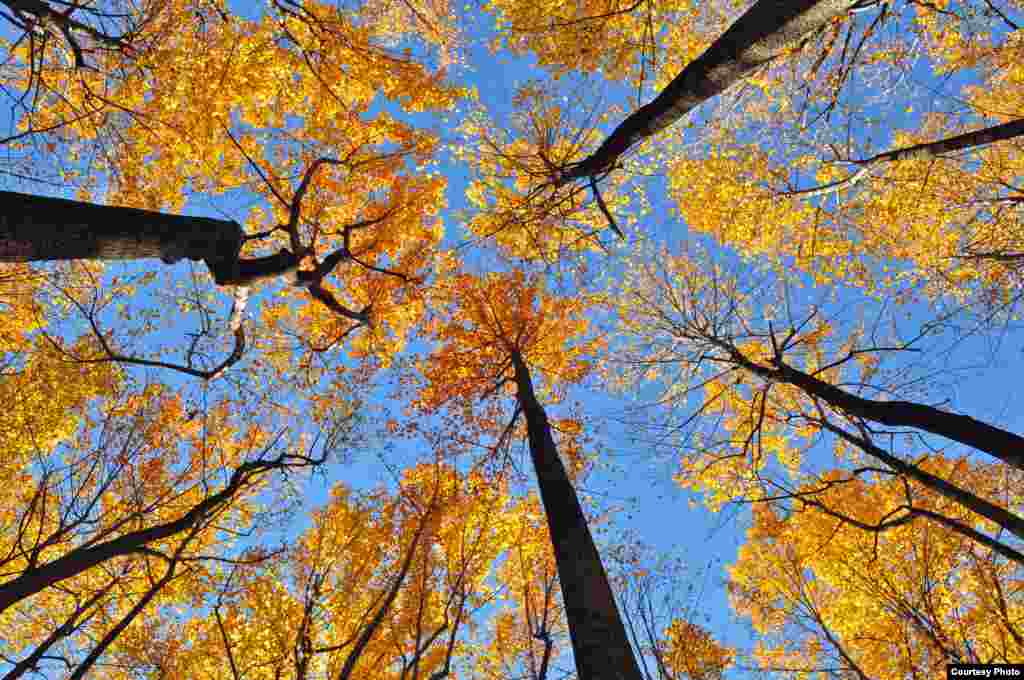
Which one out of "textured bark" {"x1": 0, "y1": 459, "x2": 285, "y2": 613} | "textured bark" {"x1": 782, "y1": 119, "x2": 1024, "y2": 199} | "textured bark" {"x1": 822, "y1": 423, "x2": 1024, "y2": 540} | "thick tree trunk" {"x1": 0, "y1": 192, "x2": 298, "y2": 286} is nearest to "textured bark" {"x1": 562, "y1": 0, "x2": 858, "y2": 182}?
"textured bark" {"x1": 782, "y1": 119, "x2": 1024, "y2": 199}

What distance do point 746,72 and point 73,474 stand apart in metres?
9.17

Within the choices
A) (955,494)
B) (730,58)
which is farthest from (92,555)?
(955,494)

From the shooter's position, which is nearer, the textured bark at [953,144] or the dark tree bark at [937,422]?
the dark tree bark at [937,422]

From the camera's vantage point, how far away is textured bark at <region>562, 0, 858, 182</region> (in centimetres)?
305

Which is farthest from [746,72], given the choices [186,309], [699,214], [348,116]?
[186,309]

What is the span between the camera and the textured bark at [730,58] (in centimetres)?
305

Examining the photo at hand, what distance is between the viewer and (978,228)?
7.01 m

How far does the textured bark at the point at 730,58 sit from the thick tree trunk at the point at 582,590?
3688 millimetres

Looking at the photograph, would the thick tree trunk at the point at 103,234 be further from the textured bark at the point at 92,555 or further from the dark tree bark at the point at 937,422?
the dark tree bark at the point at 937,422

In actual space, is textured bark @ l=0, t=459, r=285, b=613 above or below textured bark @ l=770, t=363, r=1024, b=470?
above

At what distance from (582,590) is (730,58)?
4.54 m

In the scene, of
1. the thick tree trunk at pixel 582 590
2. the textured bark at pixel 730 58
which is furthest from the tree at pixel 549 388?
the textured bark at pixel 730 58

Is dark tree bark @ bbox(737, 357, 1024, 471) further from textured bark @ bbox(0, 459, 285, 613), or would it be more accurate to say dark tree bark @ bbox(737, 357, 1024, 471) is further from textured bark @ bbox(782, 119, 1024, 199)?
textured bark @ bbox(0, 459, 285, 613)

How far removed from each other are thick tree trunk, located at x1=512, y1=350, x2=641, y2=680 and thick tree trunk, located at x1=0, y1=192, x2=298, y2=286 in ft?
14.1
